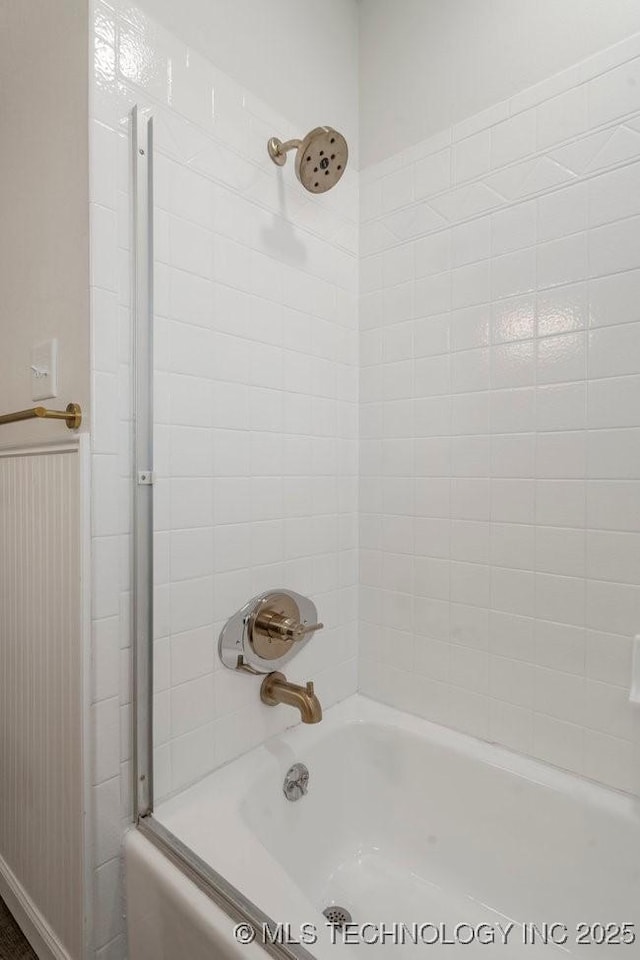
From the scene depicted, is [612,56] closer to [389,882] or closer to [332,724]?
[332,724]

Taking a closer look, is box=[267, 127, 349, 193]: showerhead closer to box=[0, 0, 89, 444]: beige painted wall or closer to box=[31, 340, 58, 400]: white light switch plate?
box=[0, 0, 89, 444]: beige painted wall

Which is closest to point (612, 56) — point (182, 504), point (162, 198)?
point (162, 198)

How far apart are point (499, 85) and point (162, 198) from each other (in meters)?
0.94

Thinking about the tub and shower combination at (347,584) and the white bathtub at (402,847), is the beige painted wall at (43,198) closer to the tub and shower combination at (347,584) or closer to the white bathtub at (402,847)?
the tub and shower combination at (347,584)

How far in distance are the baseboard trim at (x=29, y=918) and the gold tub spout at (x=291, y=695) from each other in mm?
661

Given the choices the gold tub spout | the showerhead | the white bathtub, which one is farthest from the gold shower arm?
the white bathtub

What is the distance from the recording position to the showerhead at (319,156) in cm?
122

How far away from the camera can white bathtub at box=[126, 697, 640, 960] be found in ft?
3.21

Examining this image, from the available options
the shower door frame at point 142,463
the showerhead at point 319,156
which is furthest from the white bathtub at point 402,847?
the showerhead at point 319,156

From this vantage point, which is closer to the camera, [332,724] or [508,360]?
[508,360]

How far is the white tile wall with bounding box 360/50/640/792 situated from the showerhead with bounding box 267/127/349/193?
326 millimetres

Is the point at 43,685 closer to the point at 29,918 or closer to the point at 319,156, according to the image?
the point at 29,918

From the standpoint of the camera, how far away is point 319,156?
1.24 meters

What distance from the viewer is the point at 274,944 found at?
2.63 feet
